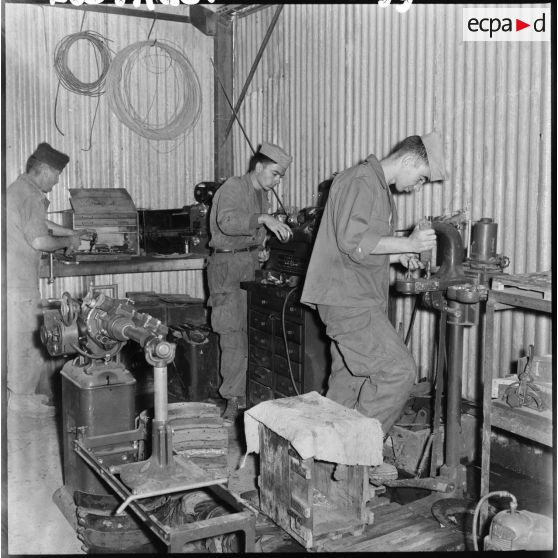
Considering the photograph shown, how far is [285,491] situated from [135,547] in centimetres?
76

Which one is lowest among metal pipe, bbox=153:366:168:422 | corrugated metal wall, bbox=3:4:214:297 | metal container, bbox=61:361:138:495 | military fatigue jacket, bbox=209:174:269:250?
metal container, bbox=61:361:138:495

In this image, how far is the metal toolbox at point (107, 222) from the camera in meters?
6.24

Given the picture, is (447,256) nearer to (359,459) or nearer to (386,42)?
(359,459)

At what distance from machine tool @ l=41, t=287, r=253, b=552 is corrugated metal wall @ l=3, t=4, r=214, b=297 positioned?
337 centimetres

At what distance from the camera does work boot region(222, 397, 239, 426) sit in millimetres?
5334

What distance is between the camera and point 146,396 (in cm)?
575

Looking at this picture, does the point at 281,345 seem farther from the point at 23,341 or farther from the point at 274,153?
the point at 23,341

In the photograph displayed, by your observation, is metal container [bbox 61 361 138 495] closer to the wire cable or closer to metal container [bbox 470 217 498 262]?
metal container [bbox 470 217 498 262]

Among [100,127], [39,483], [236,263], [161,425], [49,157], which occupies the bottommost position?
[39,483]

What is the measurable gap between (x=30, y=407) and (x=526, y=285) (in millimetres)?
3854

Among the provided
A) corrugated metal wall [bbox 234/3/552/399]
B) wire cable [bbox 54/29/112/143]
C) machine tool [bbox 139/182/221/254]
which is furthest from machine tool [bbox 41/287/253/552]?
wire cable [bbox 54/29/112/143]

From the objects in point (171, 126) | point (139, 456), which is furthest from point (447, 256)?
point (171, 126)

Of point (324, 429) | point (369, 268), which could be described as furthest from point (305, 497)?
point (369, 268)
